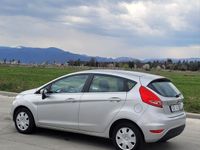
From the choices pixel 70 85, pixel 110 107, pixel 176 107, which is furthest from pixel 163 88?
pixel 70 85

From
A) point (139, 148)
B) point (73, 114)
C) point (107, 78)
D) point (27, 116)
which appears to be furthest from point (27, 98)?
point (139, 148)

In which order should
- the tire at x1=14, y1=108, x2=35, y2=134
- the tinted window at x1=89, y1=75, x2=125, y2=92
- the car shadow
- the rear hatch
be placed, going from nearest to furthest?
the rear hatch < the tinted window at x1=89, y1=75, x2=125, y2=92 < the car shadow < the tire at x1=14, y1=108, x2=35, y2=134

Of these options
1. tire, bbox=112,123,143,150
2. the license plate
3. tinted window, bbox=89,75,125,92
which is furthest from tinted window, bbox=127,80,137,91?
the license plate

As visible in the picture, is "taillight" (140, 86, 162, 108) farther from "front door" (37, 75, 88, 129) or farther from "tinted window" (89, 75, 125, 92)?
"front door" (37, 75, 88, 129)

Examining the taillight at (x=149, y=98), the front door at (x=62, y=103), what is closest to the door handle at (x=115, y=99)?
the taillight at (x=149, y=98)

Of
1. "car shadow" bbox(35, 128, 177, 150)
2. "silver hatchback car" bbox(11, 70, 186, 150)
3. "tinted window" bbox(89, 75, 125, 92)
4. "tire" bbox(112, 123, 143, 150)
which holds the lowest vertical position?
"car shadow" bbox(35, 128, 177, 150)

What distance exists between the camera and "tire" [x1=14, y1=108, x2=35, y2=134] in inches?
368

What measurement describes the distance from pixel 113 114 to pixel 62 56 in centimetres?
17845

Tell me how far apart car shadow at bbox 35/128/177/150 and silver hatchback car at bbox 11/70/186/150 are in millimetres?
329

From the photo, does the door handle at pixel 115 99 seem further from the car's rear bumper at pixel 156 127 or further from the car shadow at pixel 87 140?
the car shadow at pixel 87 140

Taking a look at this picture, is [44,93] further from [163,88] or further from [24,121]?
[163,88]

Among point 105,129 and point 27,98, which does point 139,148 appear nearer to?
point 105,129

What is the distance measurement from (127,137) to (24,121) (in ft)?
8.48

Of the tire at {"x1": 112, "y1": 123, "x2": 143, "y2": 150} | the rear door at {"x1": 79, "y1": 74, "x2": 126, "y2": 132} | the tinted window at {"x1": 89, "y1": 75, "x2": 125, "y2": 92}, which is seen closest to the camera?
the tire at {"x1": 112, "y1": 123, "x2": 143, "y2": 150}
